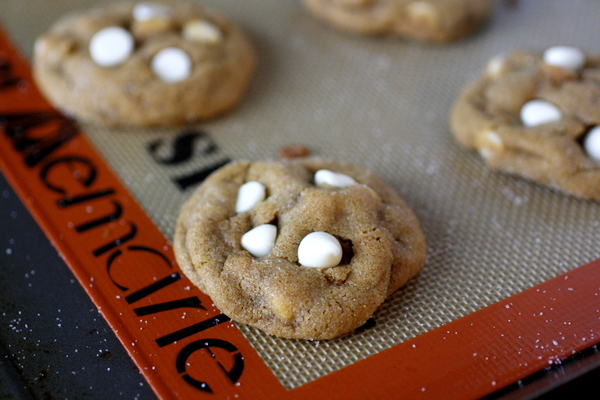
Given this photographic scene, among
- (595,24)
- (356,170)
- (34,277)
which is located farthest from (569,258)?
(34,277)

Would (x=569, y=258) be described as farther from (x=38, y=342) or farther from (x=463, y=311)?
(x=38, y=342)

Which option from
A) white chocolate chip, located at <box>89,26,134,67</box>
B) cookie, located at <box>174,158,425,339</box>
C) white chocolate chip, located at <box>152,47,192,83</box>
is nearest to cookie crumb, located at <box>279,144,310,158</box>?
cookie, located at <box>174,158,425,339</box>

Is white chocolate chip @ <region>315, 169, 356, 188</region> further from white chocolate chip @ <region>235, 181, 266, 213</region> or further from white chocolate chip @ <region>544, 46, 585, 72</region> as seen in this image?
white chocolate chip @ <region>544, 46, 585, 72</region>

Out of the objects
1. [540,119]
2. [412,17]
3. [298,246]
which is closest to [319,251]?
[298,246]

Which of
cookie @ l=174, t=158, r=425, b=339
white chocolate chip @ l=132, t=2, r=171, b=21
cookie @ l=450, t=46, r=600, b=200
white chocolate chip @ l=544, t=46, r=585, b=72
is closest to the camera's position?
cookie @ l=174, t=158, r=425, b=339

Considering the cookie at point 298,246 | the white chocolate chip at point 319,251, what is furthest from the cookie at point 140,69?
the white chocolate chip at point 319,251

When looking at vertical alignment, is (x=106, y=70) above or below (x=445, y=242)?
above

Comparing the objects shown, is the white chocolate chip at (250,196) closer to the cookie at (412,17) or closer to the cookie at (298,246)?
the cookie at (298,246)
